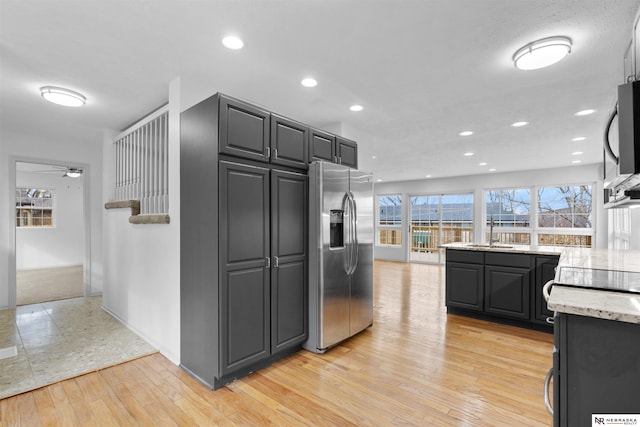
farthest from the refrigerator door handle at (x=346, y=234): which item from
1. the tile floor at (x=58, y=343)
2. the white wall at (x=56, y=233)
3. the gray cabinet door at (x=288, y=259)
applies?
the white wall at (x=56, y=233)

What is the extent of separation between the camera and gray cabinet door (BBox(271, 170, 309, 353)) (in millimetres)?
2730

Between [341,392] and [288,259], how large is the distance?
1.17 metres

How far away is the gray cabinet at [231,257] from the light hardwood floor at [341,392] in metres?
0.23

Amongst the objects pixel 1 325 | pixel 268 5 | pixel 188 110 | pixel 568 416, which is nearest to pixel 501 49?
pixel 268 5

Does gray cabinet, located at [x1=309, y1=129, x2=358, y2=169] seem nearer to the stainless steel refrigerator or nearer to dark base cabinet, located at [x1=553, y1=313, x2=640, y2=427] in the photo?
the stainless steel refrigerator

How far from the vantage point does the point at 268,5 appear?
5.96ft

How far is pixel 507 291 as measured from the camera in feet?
12.3

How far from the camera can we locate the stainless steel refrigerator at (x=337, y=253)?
2.96 metres

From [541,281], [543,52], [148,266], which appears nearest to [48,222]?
[148,266]

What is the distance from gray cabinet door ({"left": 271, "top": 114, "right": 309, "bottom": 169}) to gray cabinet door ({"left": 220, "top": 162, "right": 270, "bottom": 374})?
0.75 ft

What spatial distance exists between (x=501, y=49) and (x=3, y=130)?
6.23 meters

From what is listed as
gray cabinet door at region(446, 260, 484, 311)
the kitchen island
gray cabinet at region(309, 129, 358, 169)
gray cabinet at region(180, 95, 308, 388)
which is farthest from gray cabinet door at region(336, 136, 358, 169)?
gray cabinet door at region(446, 260, 484, 311)

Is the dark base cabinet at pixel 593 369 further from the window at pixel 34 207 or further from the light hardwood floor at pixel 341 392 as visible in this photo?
the window at pixel 34 207

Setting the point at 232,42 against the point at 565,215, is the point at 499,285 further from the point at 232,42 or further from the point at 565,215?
the point at 565,215
